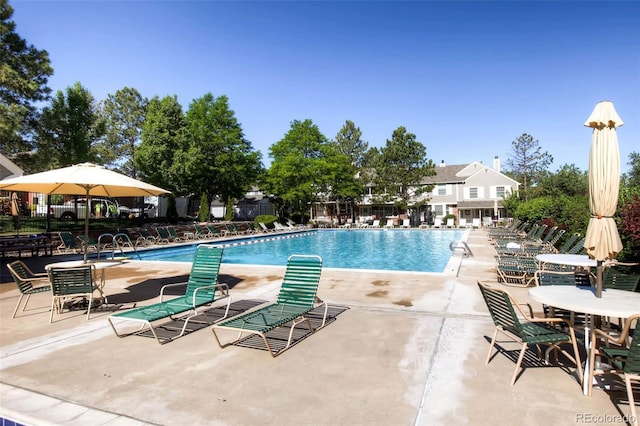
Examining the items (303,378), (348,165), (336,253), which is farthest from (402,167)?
(303,378)

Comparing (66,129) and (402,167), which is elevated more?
(66,129)

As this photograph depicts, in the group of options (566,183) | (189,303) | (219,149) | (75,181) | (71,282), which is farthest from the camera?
(219,149)

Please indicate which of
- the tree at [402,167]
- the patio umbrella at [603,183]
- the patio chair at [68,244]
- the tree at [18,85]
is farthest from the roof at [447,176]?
the patio umbrella at [603,183]

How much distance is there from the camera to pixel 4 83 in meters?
19.0

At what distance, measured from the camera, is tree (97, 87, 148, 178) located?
149 feet

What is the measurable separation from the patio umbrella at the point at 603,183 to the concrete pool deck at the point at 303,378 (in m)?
1.45

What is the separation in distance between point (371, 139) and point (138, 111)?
34759 mm

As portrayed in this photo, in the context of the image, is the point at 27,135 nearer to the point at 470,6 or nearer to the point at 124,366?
the point at 124,366

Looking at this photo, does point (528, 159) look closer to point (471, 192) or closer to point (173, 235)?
point (471, 192)

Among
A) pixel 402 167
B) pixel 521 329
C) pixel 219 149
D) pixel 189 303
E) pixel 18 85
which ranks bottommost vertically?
pixel 189 303

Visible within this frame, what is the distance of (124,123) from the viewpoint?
151 ft

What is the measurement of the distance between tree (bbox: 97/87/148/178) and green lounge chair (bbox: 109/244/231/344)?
4447 centimetres

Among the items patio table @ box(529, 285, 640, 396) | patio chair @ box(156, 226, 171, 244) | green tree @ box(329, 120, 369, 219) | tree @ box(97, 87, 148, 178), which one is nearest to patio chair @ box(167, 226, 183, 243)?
patio chair @ box(156, 226, 171, 244)

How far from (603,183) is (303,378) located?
3972 millimetres
